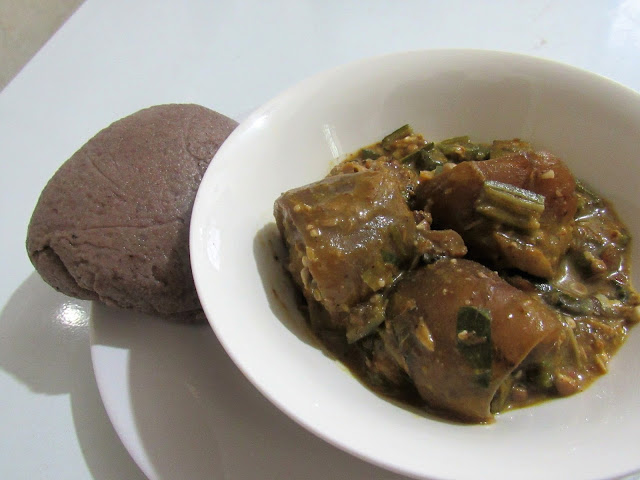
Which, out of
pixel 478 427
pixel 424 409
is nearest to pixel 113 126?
pixel 424 409

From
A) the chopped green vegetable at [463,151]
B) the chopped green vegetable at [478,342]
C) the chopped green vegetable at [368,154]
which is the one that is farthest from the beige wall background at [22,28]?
the chopped green vegetable at [478,342]

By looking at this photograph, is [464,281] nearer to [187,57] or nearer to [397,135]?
[397,135]

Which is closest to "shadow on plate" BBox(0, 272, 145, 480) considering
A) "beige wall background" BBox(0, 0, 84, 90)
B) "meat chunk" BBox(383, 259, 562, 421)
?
"meat chunk" BBox(383, 259, 562, 421)

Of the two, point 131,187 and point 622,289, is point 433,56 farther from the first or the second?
point 131,187

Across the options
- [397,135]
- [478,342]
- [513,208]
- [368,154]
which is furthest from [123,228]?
[513,208]

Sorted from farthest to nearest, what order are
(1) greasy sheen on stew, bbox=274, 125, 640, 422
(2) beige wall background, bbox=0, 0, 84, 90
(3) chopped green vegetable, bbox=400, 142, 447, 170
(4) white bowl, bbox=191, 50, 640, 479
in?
(2) beige wall background, bbox=0, 0, 84, 90 < (3) chopped green vegetable, bbox=400, 142, 447, 170 < (1) greasy sheen on stew, bbox=274, 125, 640, 422 < (4) white bowl, bbox=191, 50, 640, 479

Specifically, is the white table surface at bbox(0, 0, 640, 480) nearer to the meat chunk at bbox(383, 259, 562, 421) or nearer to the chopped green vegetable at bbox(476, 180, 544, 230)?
the meat chunk at bbox(383, 259, 562, 421)

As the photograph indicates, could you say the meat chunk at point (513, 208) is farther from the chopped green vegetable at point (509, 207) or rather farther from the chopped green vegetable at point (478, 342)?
the chopped green vegetable at point (478, 342)
